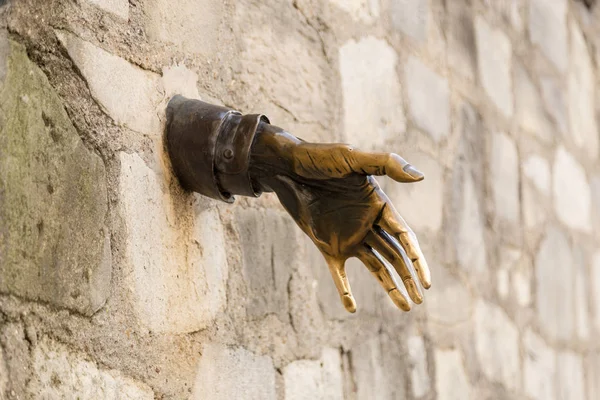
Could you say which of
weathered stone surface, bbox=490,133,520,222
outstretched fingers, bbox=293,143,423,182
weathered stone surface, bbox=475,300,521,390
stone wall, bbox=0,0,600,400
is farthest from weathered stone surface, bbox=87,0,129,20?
weathered stone surface, bbox=490,133,520,222

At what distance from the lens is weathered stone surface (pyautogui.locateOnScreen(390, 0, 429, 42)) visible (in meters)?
1.69

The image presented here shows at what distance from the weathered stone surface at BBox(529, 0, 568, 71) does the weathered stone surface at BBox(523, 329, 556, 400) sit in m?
0.84

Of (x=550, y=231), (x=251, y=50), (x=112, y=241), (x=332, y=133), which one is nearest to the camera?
(x=112, y=241)

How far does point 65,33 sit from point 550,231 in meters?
1.71

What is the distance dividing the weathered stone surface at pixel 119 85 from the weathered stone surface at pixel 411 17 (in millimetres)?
769

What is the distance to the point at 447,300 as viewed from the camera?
5.68 feet

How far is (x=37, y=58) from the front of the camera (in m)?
0.89

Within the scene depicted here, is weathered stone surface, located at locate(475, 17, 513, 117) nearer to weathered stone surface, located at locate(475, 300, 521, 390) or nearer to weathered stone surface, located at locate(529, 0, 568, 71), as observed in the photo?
weathered stone surface, located at locate(529, 0, 568, 71)

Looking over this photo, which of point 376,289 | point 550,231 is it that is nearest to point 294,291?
point 376,289

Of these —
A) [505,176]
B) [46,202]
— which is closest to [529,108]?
[505,176]

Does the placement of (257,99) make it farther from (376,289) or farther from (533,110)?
(533,110)

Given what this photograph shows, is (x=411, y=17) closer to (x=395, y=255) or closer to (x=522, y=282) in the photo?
(x=522, y=282)

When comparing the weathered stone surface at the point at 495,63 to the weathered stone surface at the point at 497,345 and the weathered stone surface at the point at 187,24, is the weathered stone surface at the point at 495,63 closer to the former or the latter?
the weathered stone surface at the point at 497,345

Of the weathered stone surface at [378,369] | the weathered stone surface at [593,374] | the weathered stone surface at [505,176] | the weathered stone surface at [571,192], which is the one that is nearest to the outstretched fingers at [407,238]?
the weathered stone surface at [378,369]
